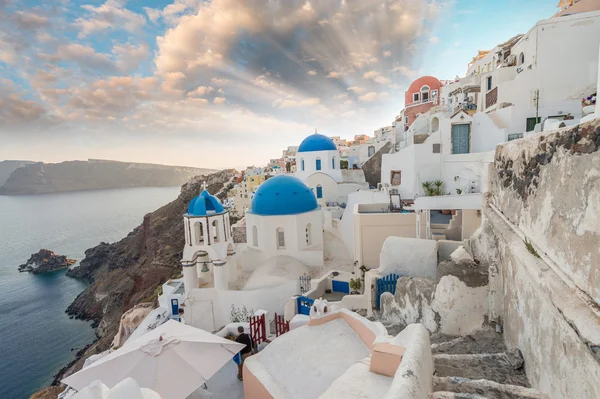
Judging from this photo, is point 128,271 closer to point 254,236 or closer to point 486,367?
point 254,236

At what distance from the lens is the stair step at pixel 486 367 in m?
3.23

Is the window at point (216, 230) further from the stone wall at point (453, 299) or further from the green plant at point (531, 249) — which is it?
the green plant at point (531, 249)

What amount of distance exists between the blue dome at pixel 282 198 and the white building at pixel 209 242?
2.17 metres

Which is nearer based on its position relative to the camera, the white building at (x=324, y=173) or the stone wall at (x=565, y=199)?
the stone wall at (x=565, y=199)

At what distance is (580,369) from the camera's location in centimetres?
204

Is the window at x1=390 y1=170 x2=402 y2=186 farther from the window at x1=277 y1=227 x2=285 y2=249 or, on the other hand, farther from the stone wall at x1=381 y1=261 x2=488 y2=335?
the stone wall at x1=381 y1=261 x2=488 y2=335

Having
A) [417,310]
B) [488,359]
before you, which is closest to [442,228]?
[417,310]

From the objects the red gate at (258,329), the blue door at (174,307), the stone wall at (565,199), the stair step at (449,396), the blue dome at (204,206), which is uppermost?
the stone wall at (565,199)

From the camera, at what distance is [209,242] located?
42.8 feet

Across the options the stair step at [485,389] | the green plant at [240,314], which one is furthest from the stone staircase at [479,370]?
the green plant at [240,314]

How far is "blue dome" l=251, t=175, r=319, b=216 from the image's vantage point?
14.8 metres

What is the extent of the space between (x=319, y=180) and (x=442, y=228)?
12069 millimetres

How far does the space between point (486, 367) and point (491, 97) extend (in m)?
18.2

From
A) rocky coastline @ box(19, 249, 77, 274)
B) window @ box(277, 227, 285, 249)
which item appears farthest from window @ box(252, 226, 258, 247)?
rocky coastline @ box(19, 249, 77, 274)
